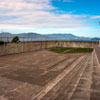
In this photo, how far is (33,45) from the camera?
1353 inches

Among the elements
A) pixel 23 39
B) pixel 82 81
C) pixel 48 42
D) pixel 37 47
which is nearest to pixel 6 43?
pixel 23 39

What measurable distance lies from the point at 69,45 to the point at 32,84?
35101mm

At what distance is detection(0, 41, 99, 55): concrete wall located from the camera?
25922mm

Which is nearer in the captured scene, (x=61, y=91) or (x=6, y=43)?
(x=61, y=91)

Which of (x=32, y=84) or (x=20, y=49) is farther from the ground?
(x=20, y=49)

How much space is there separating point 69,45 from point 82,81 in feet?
112

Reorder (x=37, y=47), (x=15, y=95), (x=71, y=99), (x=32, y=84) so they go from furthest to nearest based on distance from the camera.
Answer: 1. (x=37, y=47)
2. (x=32, y=84)
3. (x=15, y=95)
4. (x=71, y=99)

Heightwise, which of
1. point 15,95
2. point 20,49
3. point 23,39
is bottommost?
point 15,95

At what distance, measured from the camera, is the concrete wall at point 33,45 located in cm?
2592

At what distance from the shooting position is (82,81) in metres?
9.85

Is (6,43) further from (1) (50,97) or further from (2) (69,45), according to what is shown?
(2) (69,45)

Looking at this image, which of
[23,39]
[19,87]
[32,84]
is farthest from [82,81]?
[23,39]

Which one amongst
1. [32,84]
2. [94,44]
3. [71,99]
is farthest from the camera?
[94,44]

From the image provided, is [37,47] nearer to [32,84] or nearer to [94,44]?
[94,44]
